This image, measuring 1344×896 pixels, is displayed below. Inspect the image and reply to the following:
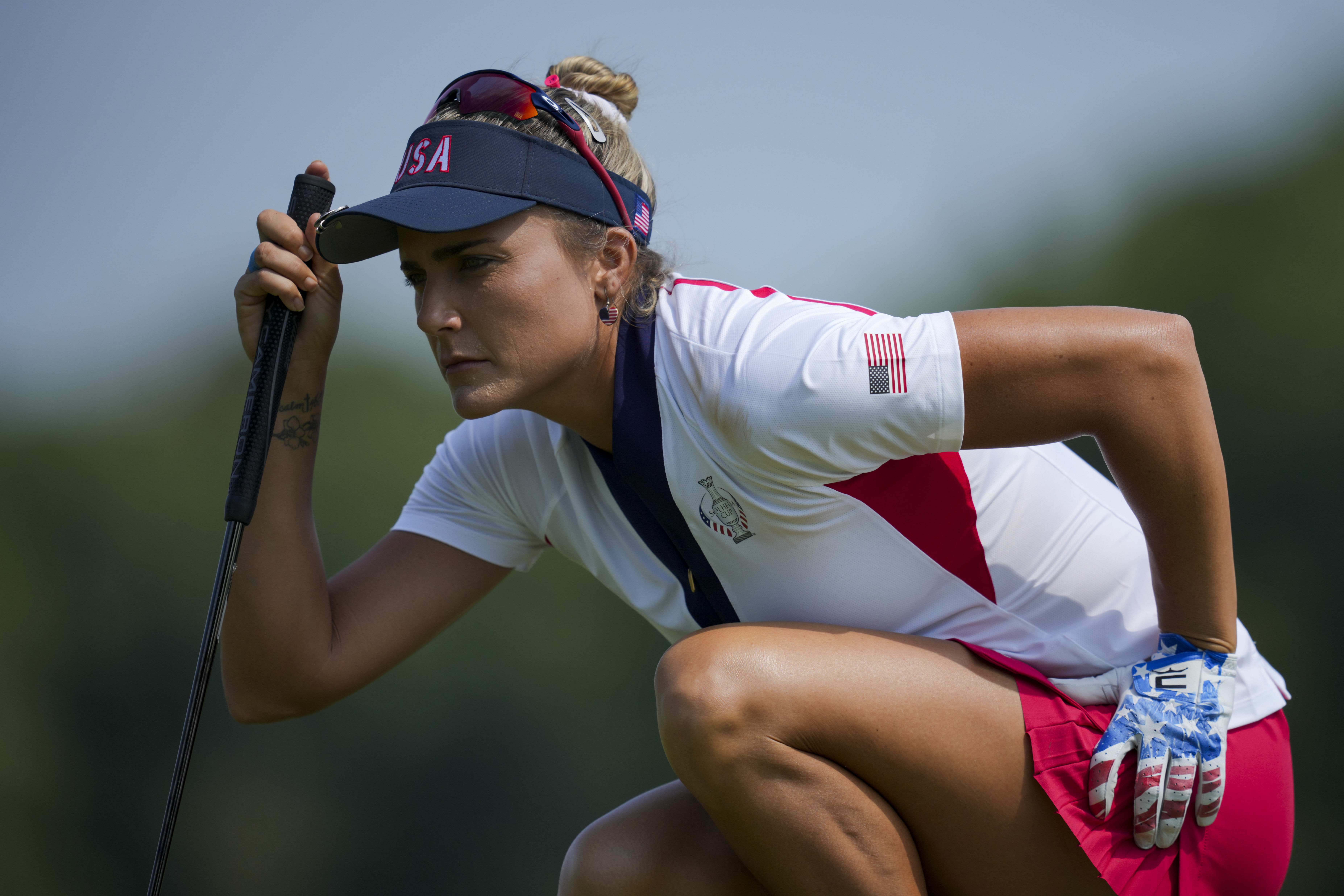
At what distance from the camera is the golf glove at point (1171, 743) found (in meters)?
1.36

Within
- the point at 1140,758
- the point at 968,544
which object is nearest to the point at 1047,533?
the point at 968,544

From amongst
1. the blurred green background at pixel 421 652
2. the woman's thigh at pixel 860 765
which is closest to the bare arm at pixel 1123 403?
the woman's thigh at pixel 860 765

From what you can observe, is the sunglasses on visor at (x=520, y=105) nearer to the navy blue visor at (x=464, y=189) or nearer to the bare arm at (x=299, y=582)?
the navy blue visor at (x=464, y=189)

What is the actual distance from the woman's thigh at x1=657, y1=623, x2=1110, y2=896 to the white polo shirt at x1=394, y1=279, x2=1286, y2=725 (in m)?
0.14

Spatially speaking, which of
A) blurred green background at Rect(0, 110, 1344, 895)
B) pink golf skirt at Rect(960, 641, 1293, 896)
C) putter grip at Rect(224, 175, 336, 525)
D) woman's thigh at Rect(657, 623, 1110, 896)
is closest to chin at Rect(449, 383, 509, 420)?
putter grip at Rect(224, 175, 336, 525)

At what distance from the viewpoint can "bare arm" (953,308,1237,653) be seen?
1.35m

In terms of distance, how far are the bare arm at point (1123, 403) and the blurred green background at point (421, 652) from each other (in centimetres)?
1256

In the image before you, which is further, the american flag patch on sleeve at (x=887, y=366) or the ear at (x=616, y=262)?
the ear at (x=616, y=262)

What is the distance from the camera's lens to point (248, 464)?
5.48 feet

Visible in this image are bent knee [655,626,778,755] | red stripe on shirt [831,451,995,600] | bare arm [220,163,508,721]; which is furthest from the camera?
bare arm [220,163,508,721]

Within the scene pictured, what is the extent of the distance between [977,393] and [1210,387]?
14.6m

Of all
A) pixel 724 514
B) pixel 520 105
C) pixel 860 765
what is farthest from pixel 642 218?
pixel 860 765

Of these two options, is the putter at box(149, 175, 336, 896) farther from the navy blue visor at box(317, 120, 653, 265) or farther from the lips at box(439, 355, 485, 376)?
the lips at box(439, 355, 485, 376)

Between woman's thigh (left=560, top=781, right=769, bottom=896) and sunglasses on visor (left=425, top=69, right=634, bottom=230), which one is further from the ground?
sunglasses on visor (left=425, top=69, right=634, bottom=230)
